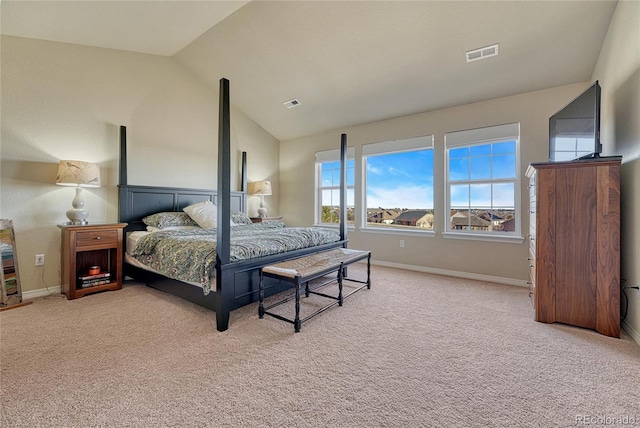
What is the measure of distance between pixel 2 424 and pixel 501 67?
4747mm

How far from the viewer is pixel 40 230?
2982 millimetres

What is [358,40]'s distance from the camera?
3.08 metres

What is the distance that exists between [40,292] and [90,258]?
53 centimetres

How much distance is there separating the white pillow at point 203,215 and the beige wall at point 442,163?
2.08m

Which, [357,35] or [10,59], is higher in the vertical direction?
[357,35]

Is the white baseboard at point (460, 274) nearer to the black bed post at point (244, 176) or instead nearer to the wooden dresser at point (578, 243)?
the wooden dresser at point (578, 243)

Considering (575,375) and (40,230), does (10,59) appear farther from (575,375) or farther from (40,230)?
(575,375)

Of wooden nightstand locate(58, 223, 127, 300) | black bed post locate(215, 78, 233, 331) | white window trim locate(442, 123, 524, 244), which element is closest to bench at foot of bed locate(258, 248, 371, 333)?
black bed post locate(215, 78, 233, 331)

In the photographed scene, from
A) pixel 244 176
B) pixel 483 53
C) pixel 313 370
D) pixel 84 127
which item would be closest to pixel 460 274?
pixel 483 53

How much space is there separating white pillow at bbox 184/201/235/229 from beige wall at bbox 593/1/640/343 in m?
4.09

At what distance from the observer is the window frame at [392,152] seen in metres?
4.09

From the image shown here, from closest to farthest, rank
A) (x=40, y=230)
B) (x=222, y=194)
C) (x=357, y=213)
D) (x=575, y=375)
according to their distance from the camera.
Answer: (x=575, y=375)
(x=222, y=194)
(x=40, y=230)
(x=357, y=213)

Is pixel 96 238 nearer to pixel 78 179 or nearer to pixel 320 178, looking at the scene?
pixel 78 179

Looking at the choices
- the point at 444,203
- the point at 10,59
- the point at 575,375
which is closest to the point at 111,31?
the point at 10,59
